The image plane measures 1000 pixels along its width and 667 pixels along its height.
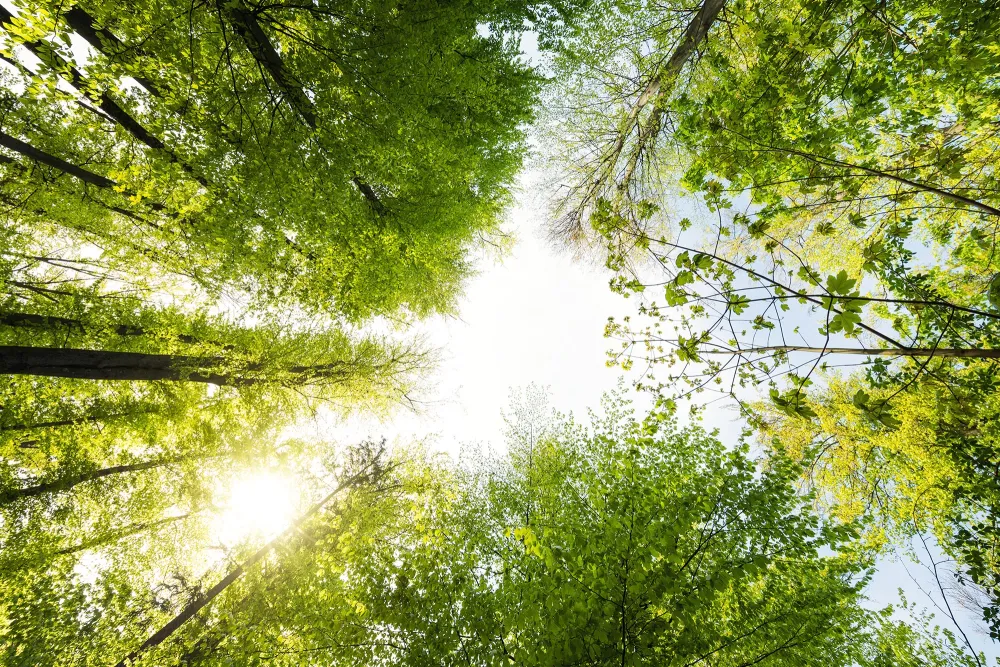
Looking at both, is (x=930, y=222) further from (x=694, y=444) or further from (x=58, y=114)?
(x=58, y=114)

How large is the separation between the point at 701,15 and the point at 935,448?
7.65 meters

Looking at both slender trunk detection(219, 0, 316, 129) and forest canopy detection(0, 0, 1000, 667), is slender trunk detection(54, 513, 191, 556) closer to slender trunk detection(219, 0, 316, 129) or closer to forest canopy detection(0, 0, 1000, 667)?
forest canopy detection(0, 0, 1000, 667)

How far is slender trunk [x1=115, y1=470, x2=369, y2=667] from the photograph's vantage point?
7305mm

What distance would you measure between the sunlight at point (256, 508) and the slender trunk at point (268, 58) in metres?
7.81

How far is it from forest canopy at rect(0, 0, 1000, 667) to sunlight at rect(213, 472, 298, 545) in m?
0.10

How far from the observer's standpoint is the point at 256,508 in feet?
29.3

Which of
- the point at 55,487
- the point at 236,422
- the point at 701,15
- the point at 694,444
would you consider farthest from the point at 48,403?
the point at 701,15

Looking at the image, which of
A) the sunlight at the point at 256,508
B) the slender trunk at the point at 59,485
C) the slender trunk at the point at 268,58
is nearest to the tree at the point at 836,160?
the slender trunk at the point at 268,58

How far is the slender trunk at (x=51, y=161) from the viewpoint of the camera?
468cm

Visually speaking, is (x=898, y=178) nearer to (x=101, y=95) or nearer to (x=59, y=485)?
(x=101, y=95)

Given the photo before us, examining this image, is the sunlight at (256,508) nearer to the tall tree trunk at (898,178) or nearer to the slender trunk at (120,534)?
the slender trunk at (120,534)

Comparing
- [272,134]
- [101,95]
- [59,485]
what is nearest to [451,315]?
[272,134]

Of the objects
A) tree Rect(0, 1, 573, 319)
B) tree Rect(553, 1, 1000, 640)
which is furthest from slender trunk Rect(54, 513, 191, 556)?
tree Rect(553, 1, 1000, 640)

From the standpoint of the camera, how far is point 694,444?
520 cm
